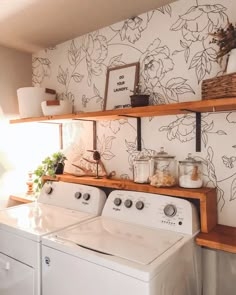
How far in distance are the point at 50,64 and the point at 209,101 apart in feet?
5.41

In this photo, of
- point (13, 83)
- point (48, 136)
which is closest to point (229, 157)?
point (48, 136)

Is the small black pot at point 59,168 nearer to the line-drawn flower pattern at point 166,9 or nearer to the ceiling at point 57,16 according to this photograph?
the ceiling at point 57,16

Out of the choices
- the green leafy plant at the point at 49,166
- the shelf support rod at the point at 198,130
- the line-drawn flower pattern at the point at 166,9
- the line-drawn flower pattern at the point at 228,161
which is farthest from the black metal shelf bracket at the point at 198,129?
the green leafy plant at the point at 49,166

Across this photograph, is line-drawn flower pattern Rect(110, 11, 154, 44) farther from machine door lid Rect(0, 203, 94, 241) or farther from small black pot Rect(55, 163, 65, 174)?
machine door lid Rect(0, 203, 94, 241)

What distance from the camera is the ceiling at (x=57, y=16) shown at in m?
1.62

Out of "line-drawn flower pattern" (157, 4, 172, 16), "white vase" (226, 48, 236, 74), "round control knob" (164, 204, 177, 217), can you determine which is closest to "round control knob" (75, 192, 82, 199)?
"round control knob" (164, 204, 177, 217)

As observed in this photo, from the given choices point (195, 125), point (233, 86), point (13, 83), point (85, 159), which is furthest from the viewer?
point (13, 83)

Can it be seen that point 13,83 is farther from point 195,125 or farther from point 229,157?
point 229,157

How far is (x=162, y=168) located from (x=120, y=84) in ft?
2.25

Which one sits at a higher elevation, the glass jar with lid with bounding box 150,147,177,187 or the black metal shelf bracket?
the black metal shelf bracket

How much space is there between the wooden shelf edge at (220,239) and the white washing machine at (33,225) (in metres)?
0.68

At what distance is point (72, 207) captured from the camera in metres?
1.80

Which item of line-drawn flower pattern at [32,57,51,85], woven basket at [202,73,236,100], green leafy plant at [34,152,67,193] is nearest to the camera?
woven basket at [202,73,236,100]

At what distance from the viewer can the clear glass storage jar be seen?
167 cm
